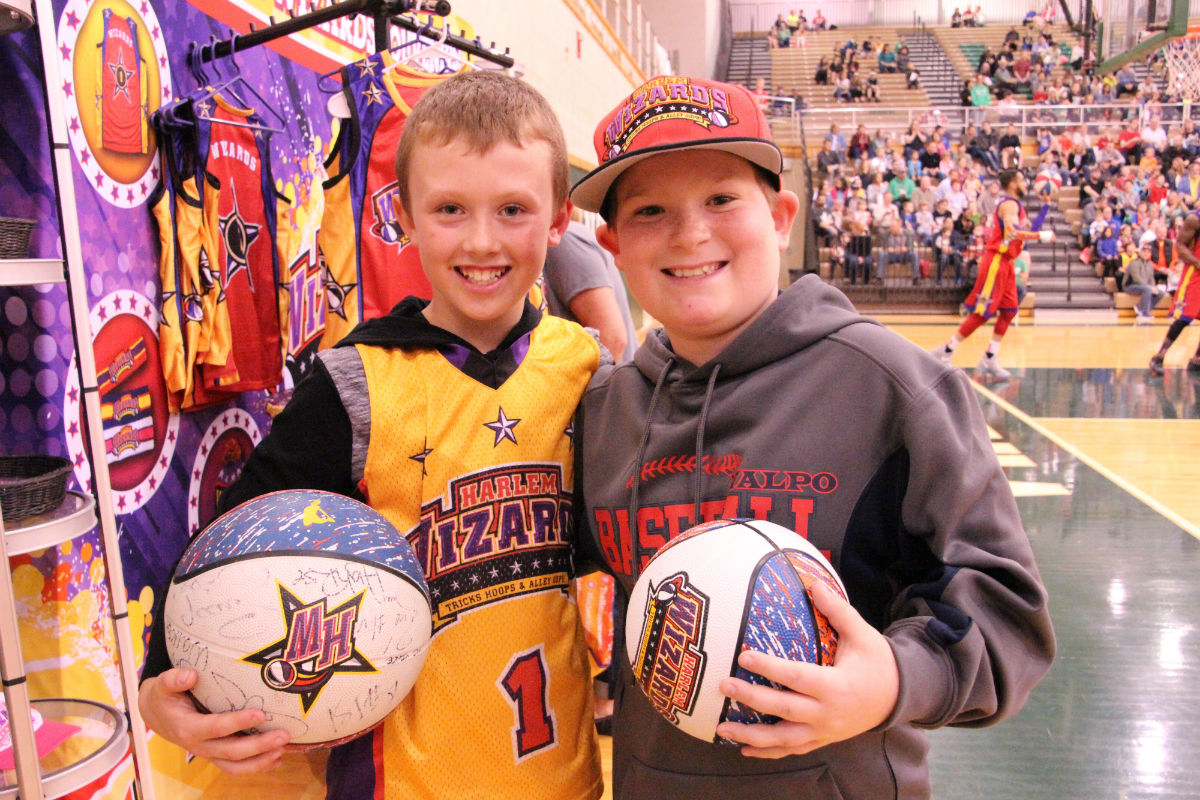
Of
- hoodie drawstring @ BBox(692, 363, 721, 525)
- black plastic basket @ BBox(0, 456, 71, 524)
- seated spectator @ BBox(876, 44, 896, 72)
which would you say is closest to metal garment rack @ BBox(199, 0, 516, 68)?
black plastic basket @ BBox(0, 456, 71, 524)

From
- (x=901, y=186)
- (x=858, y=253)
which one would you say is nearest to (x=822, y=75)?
(x=901, y=186)

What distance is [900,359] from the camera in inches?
47.3

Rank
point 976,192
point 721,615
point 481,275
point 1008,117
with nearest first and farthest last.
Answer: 1. point 721,615
2. point 481,275
3. point 976,192
4. point 1008,117

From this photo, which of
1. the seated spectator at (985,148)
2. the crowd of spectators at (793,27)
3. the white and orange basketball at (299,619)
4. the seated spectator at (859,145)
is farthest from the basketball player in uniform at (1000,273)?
the crowd of spectators at (793,27)

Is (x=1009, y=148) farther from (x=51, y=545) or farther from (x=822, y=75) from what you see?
(x=51, y=545)

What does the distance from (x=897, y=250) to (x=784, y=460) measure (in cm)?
1590

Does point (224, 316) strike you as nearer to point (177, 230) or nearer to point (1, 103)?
point (177, 230)

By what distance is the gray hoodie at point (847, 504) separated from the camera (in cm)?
109

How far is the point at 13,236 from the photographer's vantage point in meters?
1.67

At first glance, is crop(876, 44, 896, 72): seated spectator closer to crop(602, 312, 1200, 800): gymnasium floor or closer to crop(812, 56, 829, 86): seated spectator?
crop(812, 56, 829, 86): seated spectator

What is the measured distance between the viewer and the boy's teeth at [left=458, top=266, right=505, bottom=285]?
144 centimetres

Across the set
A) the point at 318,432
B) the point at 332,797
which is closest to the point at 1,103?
the point at 318,432

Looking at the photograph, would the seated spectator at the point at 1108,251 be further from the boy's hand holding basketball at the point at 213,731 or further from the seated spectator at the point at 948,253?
the boy's hand holding basketball at the point at 213,731

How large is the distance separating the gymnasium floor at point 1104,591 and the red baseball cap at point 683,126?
2118mm
